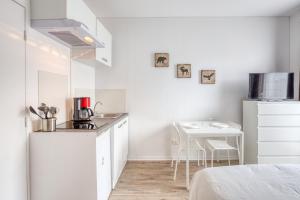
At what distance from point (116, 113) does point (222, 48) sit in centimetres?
212

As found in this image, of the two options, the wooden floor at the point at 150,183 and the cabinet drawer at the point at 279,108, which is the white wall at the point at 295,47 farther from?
the wooden floor at the point at 150,183

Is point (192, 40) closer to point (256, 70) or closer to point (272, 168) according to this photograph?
point (256, 70)

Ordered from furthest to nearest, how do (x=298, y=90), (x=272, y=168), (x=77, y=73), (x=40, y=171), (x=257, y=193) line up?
(x=298, y=90)
(x=77, y=73)
(x=40, y=171)
(x=272, y=168)
(x=257, y=193)

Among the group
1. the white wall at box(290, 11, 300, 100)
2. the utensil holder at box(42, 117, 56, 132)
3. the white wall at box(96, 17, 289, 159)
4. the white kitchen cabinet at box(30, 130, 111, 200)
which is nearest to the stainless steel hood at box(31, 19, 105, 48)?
the utensil holder at box(42, 117, 56, 132)

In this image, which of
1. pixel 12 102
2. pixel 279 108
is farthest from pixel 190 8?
pixel 12 102

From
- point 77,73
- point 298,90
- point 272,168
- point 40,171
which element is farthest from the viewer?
point 298,90

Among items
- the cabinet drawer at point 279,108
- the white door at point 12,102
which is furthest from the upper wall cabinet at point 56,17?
the cabinet drawer at point 279,108

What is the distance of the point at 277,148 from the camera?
332 centimetres

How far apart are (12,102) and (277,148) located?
3333 mm

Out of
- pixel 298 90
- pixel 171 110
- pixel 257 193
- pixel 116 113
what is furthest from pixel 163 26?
pixel 257 193

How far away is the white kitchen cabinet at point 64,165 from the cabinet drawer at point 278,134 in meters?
2.43

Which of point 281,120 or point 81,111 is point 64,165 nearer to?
point 81,111

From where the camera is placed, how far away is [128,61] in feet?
13.1

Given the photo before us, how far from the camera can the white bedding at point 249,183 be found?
124cm
